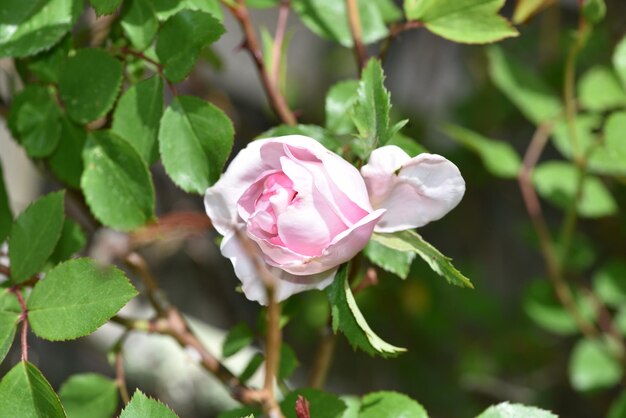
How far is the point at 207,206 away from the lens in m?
0.58

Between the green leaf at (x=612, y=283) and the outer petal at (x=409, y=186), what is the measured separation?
608 mm

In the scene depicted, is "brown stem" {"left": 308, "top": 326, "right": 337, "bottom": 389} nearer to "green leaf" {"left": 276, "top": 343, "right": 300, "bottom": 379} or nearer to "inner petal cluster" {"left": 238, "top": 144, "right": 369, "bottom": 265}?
"green leaf" {"left": 276, "top": 343, "right": 300, "bottom": 379}

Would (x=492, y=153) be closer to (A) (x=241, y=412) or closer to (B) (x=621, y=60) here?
(B) (x=621, y=60)

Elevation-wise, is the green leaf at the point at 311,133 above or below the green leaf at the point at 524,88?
above

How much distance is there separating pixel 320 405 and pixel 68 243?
269mm

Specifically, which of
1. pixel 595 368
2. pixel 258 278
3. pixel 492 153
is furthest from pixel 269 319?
pixel 595 368

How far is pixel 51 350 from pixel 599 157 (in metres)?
0.99

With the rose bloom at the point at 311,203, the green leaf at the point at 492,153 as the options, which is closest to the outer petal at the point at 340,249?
the rose bloom at the point at 311,203

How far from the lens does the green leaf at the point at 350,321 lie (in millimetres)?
522

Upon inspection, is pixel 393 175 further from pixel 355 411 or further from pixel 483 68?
pixel 483 68

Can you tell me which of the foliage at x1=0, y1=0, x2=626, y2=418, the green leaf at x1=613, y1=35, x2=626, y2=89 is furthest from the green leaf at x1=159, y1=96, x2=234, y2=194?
the green leaf at x1=613, y1=35, x2=626, y2=89

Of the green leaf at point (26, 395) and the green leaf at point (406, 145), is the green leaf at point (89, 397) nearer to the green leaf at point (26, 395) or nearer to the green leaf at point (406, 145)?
the green leaf at point (26, 395)

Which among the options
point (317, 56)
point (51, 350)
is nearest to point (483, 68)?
point (317, 56)

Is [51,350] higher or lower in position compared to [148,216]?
lower
